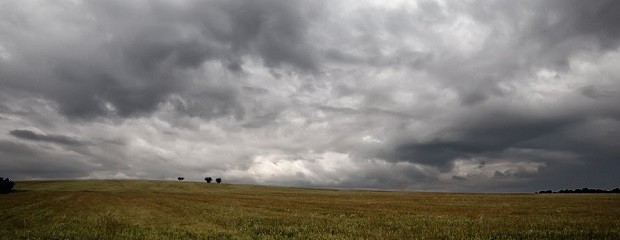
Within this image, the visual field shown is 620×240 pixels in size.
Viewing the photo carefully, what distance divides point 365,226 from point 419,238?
7.08 metres

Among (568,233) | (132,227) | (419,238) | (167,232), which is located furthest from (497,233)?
(132,227)

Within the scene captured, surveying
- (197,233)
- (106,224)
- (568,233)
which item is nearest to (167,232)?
(197,233)

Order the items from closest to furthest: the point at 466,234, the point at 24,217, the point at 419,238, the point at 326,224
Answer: the point at 419,238, the point at 466,234, the point at 326,224, the point at 24,217

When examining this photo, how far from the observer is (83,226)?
26.5m

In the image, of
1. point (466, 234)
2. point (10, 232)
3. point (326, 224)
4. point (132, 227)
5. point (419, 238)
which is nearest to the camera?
point (419, 238)

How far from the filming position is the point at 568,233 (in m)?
22.5

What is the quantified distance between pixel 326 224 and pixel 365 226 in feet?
8.77

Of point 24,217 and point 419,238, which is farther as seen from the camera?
point 24,217

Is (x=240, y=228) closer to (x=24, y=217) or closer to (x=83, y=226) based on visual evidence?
(x=83, y=226)

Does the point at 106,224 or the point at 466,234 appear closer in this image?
the point at 466,234

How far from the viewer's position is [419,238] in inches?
815

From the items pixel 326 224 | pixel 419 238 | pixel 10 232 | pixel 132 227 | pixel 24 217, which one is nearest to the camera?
pixel 419 238

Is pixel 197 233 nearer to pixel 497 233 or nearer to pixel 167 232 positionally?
pixel 167 232

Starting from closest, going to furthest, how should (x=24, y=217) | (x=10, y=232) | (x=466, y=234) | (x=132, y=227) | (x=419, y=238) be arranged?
(x=419, y=238) → (x=466, y=234) → (x=10, y=232) → (x=132, y=227) → (x=24, y=217)
